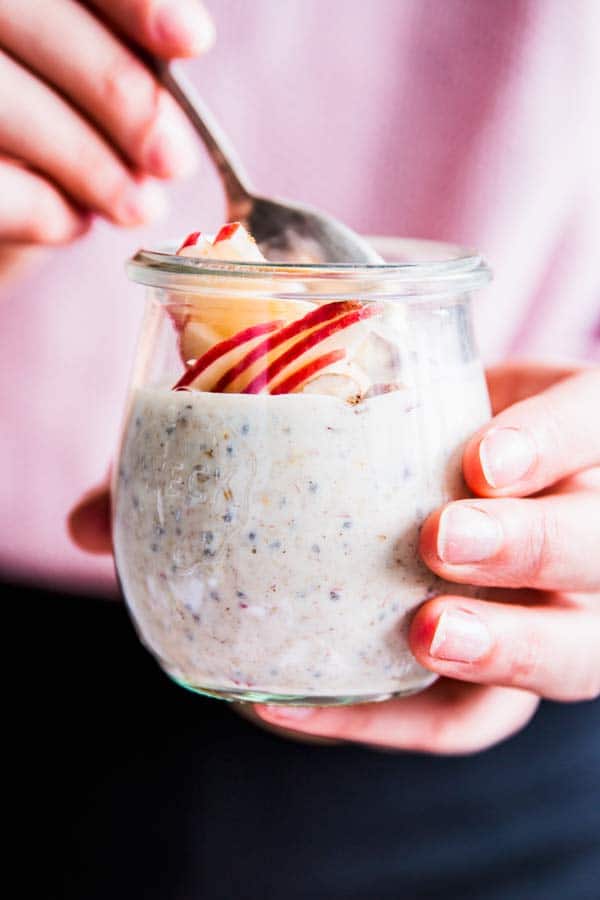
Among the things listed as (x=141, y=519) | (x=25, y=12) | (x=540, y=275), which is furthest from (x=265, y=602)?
(x=540, y=275)

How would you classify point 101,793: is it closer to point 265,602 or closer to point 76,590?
point 76,590

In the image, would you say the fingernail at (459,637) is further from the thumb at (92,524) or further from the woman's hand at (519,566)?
the thumb at (92,524)

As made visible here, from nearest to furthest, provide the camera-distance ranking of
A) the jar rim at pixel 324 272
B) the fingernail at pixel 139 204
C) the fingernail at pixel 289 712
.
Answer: the jar rim at pixel 324 272 → the fingernail at pixel 289 712 → the fingernail at pixel 139 204

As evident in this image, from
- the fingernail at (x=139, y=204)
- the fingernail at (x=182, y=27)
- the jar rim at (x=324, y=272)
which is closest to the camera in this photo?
the jar rim at (x=324, y=272)

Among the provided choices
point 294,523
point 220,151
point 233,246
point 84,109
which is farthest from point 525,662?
point 84,109

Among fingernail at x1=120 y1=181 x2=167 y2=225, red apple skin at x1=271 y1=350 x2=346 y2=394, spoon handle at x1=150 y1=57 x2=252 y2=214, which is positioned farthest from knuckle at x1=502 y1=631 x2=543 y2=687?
fingernail at x1=120 y1=181 x2=167 y2=225

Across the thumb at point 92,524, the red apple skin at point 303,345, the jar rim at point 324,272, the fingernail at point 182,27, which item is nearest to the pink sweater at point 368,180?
the thumb at point 92,524

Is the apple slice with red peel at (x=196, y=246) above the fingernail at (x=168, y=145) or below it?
below
